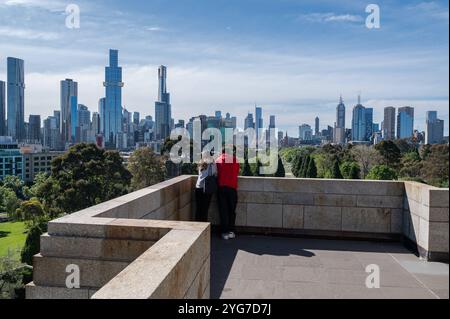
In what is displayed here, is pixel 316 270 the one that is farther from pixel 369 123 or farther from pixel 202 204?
pixel 369 123

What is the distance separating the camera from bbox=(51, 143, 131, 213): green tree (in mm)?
40750

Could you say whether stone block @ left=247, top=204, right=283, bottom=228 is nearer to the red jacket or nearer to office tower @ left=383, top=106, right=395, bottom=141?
the red jacket

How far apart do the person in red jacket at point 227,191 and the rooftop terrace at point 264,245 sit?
344 millimetres

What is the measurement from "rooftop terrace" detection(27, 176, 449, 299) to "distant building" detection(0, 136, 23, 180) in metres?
134

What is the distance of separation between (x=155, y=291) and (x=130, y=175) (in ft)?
168

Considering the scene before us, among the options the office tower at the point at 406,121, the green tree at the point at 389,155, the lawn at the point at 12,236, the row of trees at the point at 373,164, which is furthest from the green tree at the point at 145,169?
the green tree at the point at 389,155

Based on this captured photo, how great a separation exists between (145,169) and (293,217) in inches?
1936

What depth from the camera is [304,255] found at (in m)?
7.28

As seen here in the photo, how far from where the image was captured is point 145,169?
56656 mm

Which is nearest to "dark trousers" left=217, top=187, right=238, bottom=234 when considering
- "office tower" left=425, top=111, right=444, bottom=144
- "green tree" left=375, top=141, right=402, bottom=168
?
"office tower" left=425, top=111, right=444, bottom=144

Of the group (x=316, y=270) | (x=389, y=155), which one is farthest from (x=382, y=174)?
(x=316, y=270)

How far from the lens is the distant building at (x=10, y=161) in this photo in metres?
128

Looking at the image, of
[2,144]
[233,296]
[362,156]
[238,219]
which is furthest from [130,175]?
[2,144]
